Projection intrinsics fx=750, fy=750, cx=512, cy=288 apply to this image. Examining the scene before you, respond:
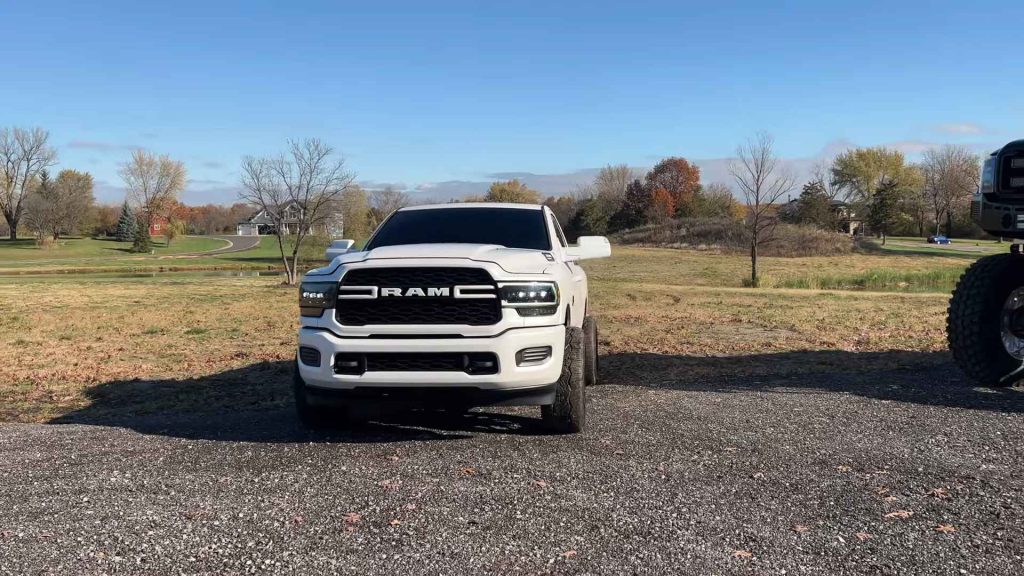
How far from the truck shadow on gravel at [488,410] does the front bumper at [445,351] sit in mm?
677

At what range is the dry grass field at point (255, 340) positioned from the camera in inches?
328

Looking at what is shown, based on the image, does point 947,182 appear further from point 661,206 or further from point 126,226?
point 126,226

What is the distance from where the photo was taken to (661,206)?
71.9 metres

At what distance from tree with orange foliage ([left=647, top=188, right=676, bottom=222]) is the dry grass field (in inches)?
1823

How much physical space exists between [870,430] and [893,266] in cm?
3741

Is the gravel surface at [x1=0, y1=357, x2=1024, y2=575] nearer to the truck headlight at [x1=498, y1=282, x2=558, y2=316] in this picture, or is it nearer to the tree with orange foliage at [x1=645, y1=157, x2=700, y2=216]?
the truck headlight at [x1=498, y1=282, x2=558, y2=316]

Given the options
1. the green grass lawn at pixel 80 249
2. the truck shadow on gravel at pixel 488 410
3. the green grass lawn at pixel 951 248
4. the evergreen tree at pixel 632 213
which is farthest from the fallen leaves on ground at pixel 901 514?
the evergreen tree at pixel 632 213

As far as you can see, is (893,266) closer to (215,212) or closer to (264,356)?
(264,356)

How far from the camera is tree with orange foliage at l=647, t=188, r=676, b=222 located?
6981 centimetres

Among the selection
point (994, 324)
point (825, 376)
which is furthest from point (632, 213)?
point (994, 324)

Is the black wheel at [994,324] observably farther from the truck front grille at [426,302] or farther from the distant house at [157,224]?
the distant house at [157,224]

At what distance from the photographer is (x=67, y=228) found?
8200 centimetres

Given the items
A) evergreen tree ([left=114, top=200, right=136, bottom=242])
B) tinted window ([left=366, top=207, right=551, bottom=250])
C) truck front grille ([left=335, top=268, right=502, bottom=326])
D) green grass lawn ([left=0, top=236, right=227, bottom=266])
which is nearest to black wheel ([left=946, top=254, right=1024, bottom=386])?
tinted window ([left=366, top=207, right=551, bottom=250])

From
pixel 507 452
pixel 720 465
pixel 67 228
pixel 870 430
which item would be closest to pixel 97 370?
pixel 507 452
